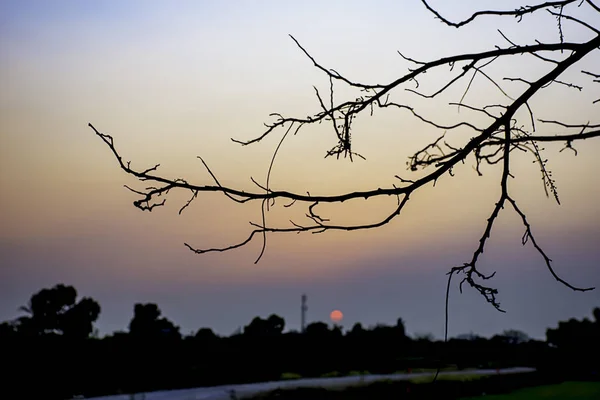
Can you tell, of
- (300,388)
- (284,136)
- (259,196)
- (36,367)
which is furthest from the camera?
(300,388)

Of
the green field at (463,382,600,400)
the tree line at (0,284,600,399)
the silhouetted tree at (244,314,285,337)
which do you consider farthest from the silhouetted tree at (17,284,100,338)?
the green field at (463,382,600,400)

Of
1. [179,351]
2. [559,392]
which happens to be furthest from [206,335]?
[559,392]

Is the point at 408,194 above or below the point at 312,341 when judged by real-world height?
below

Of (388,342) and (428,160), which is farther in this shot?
(388,342)

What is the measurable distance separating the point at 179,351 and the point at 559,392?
15.8m

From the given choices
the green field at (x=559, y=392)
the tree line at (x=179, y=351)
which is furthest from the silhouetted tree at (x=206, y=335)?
the green field at (x=559, y=392)

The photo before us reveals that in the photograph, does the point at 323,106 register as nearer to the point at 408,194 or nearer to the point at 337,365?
the point at 408,194

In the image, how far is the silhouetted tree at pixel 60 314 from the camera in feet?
62.4

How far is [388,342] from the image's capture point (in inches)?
979

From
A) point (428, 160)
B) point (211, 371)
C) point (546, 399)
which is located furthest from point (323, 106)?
point (546, 399)

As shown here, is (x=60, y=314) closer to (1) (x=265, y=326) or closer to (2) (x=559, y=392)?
(1) (x=265, y=326)

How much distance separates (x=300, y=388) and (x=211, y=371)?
127 inches

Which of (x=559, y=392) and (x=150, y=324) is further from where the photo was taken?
(x=559, y=392)

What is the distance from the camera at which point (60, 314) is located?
19.9 meters
